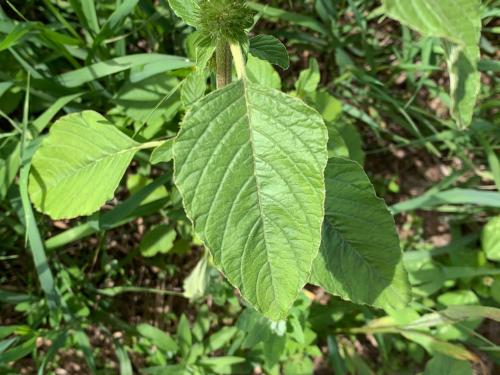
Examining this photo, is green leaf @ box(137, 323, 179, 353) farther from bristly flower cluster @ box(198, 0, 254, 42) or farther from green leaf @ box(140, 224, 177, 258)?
bristly flower cluster @ box(198, 0, 254, 42)

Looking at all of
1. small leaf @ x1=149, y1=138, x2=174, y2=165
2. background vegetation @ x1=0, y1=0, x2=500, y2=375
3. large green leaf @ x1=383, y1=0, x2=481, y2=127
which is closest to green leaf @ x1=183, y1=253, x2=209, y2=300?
background vegetation @ x1=0, y1=0, x2=500, y2=375

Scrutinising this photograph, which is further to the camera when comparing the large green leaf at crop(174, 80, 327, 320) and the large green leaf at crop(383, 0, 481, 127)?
the large green leaf at crop(174, 80, 327, 320)

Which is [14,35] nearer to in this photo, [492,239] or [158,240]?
[158,240]

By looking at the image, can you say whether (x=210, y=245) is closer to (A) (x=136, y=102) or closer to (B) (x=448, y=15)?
(B) (x=448, y=15)

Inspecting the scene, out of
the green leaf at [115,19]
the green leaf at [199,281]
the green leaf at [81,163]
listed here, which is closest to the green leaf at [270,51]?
the green leaf at [81,163]

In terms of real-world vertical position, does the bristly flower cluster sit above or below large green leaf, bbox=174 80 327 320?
above

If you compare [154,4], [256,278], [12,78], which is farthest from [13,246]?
[256,278]
